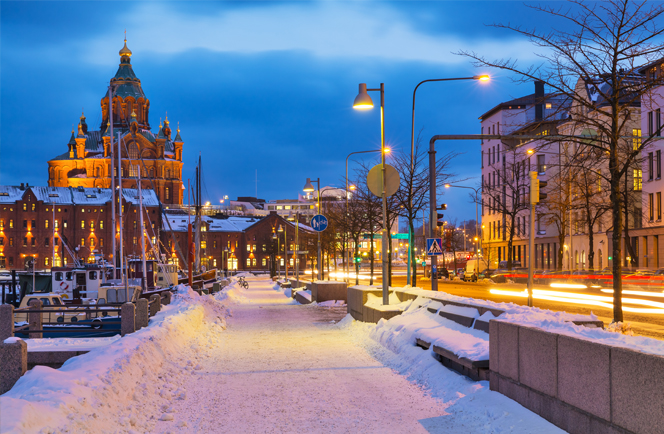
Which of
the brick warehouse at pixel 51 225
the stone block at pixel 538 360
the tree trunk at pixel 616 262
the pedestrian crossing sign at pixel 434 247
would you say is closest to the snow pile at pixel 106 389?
the stone block at pixel 538 360

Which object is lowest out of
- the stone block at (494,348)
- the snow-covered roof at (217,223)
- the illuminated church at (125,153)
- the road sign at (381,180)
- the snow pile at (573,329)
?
the stone block at (494,348)

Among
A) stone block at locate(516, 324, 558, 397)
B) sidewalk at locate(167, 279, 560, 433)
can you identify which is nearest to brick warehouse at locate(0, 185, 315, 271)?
sidewalk at locate(167, 279, 560, 433)

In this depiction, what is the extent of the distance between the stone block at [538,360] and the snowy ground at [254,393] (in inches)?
14.8

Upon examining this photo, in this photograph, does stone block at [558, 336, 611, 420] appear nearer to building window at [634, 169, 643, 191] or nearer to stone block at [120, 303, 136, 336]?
Answer: stone block at [120, 303, 136, 336]

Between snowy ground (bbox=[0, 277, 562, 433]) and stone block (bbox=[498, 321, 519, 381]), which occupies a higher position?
stone block (bbox=[498, 321, 519, 381])

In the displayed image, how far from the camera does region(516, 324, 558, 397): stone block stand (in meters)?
7.57

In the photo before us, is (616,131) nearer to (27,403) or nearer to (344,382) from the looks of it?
(344,382)

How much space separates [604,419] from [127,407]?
5795 millimetres

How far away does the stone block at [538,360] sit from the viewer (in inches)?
298

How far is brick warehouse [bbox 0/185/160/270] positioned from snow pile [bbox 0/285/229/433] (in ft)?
410

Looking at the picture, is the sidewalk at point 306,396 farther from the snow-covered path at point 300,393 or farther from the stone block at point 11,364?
the stone block at point 11,364

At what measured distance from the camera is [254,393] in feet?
35.2

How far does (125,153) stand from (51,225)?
105ft

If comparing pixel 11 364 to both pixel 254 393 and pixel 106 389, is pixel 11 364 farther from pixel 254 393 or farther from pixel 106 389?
pixel 254 393
